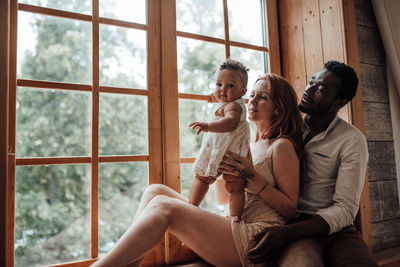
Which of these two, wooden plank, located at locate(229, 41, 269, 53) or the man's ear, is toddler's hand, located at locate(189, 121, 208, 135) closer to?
the man's ear

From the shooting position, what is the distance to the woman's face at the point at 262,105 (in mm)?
1449

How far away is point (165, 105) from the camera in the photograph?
1.63m

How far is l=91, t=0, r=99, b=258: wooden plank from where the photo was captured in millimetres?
1446

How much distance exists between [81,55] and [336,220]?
1.44 metres

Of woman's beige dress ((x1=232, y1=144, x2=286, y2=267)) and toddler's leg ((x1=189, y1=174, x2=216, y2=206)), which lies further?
toddler's leg ((x1=189, y1=174, x2=216, y2=206))

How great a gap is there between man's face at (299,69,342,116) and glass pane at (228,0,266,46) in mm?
665

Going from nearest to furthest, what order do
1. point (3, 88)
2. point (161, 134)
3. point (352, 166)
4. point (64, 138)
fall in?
point (3, 88) → point (352, 166) → point (64, 138) → point (161, 134)

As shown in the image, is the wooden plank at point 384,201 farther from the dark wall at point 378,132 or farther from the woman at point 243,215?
the woman at point 243,215

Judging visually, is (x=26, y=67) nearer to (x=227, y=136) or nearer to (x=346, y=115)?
(x=227, y=136)

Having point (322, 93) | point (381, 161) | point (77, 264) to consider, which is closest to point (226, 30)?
point (322, 93)

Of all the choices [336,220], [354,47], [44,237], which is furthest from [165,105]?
[354,47]

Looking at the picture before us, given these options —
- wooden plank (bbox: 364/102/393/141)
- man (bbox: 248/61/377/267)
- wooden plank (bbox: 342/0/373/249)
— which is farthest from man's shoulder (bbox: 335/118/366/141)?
wooden plank (bbox: 364/102/393/141)

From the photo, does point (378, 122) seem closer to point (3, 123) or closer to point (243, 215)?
point (243, 215)

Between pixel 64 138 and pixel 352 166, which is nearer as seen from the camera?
pixel 352 166
